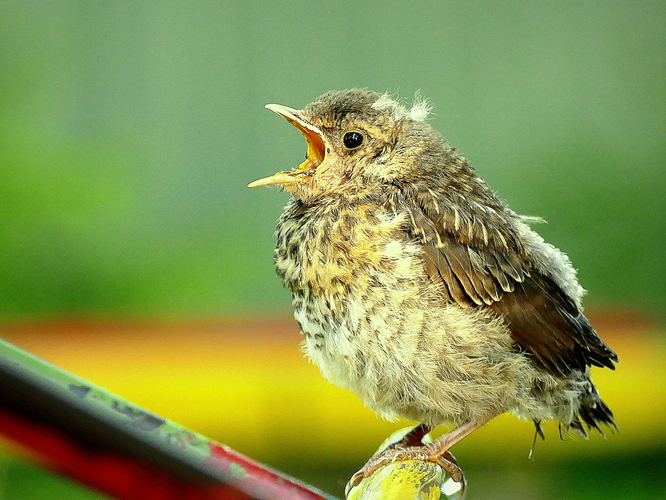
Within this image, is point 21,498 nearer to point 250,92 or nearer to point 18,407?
point 250,92

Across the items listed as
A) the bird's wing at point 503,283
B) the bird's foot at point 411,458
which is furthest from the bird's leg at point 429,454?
the bird's wing at point 503,283

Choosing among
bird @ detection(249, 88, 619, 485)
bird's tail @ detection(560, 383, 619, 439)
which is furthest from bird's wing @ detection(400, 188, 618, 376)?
bird's tail @ detection(560, 383, 619, 439)

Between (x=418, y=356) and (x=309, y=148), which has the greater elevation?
(x=309, y=148)

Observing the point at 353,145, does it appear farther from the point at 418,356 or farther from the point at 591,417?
the point at 591,417

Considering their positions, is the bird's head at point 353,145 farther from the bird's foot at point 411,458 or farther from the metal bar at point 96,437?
the metal bar at point 96,437

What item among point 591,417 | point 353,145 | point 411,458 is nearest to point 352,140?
point 353,145
